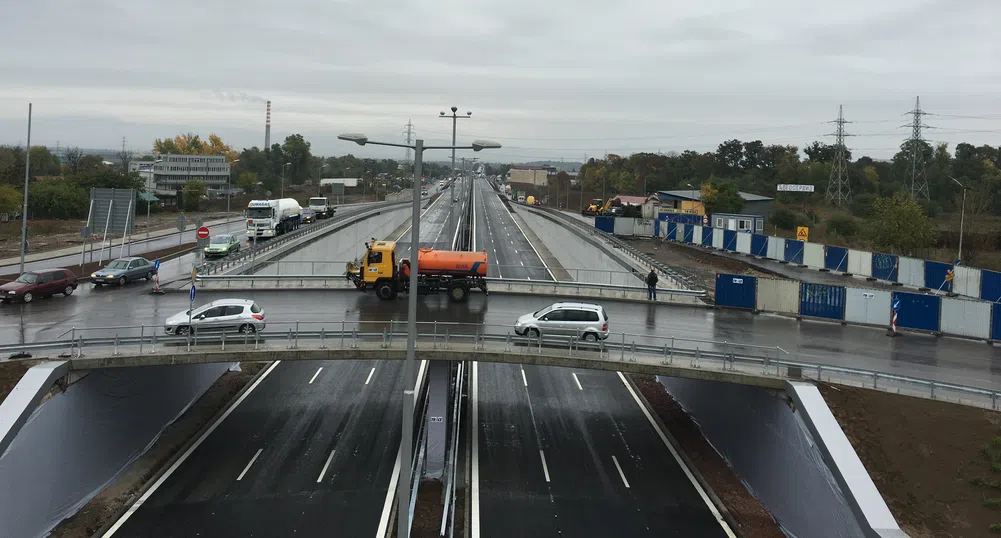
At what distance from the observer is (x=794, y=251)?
181ft

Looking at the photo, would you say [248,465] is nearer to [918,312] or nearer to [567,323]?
[567,323]

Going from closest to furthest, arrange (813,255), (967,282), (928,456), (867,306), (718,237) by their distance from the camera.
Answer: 1. (928,456)
2. (867,306)
3. (967,282)
4. (813,255)
5. (718,237)

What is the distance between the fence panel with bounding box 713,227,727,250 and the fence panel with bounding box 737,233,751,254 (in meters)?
2.49

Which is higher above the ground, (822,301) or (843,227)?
(843,227)

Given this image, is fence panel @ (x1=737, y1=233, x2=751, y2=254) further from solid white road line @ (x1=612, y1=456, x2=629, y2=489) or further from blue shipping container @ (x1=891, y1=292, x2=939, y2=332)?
solid white road line @ (x1=612, y1=456, x2=629, y2=489)

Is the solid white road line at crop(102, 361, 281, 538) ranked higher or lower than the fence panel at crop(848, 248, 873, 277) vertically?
lower

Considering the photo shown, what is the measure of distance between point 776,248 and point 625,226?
74.1ft

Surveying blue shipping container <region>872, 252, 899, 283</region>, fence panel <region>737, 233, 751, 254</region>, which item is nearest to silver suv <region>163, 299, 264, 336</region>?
blue shipping container <region>872, 252, 899, 283</region>

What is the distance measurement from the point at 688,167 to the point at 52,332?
147m

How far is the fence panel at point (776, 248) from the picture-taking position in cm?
5662

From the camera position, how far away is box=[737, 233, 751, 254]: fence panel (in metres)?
61.9

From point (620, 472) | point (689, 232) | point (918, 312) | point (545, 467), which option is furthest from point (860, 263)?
point (545, 467)

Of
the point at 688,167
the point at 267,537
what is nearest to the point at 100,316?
the point at 267,537

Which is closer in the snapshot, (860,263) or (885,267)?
(885,267)
